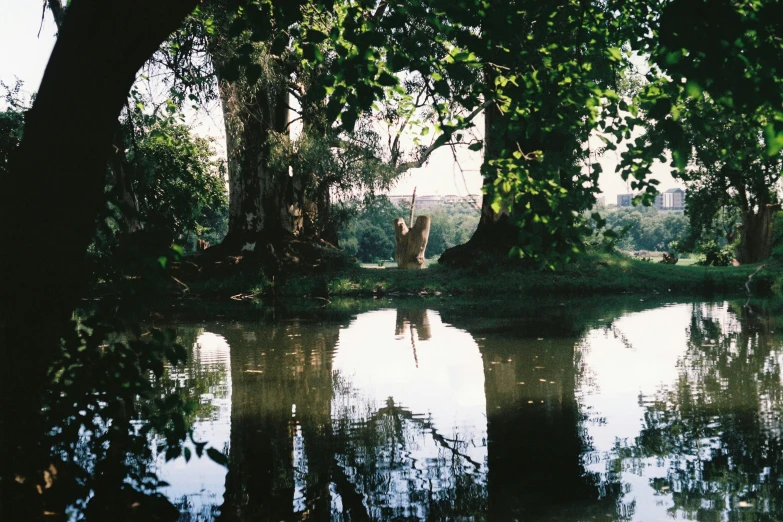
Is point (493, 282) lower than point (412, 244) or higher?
lower

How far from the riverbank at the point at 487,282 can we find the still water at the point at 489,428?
1015cm

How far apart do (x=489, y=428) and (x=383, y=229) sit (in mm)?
88420

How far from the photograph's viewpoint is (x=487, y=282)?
22109 millimetres

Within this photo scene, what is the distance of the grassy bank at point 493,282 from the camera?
70.8 feet

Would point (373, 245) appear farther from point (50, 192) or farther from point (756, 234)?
point (50, 192)

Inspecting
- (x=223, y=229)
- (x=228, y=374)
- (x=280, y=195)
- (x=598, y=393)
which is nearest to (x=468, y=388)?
(x=598, y=393)

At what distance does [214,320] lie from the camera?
15016mm

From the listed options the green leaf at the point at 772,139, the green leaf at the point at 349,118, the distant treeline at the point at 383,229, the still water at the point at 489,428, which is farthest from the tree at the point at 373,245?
the green leaf at the point at 772,139

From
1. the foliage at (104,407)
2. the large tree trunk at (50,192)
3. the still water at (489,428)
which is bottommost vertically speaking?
the still water at (489,428)

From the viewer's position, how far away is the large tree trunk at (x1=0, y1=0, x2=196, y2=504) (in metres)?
3.52

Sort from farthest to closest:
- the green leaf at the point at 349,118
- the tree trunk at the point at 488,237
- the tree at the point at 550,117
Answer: the tree trunk at the point at 488,237, the tree at the point at 550,117, the green leaf at the point at 349,118

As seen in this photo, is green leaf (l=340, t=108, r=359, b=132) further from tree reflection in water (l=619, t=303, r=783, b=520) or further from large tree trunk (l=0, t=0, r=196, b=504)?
tree reflection in water (l=619, t=303, r=783, b=520)

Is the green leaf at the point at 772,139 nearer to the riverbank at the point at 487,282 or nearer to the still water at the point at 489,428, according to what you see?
the still water at the point at 489,428

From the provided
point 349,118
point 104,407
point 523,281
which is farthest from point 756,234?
point 104,407
